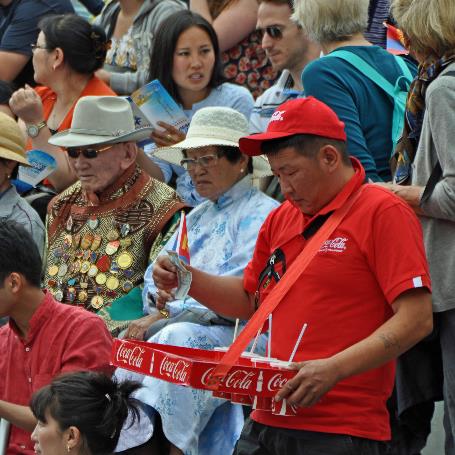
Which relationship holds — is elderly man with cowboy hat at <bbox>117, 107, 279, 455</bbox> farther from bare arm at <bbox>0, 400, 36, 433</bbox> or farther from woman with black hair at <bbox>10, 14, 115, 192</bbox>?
woman with black hair at <bbox>10, 14, 115, 192</bbox>

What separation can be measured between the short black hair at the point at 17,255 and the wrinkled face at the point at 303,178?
1.44m

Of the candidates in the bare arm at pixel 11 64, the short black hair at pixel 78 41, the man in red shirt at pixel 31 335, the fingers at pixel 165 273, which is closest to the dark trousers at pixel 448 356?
the fingers at pixel 165 273

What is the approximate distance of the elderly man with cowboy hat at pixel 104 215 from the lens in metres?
5.86

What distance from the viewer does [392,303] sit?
3529 mm

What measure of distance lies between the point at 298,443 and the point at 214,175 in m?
2.14

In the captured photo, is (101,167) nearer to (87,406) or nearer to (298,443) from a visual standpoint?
(87,406)

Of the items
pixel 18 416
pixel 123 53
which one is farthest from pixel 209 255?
pixel 123 53

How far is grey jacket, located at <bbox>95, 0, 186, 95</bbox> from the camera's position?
7395 millimetres

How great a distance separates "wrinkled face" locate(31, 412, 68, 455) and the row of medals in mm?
1684

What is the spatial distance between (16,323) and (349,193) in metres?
1.71

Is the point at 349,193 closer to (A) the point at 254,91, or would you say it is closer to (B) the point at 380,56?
(B) the point at 380,56

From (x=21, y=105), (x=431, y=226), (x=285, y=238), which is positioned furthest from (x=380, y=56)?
(x=21, y=105)

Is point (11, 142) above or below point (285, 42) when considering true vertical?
below

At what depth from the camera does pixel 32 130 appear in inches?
267
